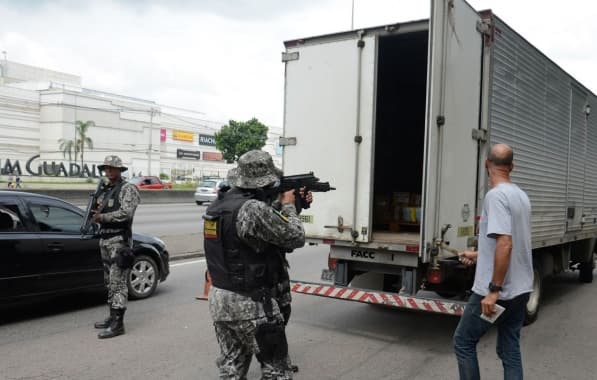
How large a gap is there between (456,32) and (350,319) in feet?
11.4

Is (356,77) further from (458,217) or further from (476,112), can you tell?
(458,217)

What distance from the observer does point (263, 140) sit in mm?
66875

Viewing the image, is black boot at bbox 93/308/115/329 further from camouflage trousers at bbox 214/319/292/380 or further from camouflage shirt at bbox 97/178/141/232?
camouflage trousers at bbox 214/319/292/380

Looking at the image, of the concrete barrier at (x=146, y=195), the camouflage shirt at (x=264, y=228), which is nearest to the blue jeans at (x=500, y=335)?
the camouflage shirt at (x=264, y=228)

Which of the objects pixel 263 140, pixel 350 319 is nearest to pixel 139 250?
pixel 350 319

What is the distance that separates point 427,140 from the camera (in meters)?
4.73

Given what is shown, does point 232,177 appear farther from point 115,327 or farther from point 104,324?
point 104,324

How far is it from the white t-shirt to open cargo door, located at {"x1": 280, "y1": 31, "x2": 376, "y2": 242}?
2.09m

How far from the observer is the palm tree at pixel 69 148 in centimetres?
6675

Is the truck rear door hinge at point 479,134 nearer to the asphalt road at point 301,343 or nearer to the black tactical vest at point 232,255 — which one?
the asphalt road at point 301,343

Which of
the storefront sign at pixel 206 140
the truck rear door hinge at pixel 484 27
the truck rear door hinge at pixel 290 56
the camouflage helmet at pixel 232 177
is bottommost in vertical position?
the camouflage helmet at pixel 232 177

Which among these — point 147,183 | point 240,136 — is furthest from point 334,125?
point 240,136

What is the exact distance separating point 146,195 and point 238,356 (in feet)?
88.3

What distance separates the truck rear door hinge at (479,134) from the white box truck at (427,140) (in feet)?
0.06
